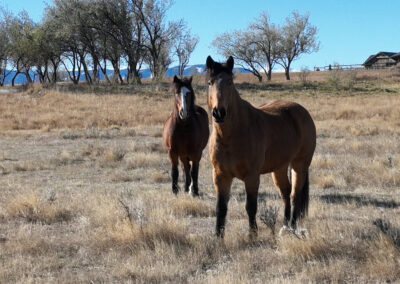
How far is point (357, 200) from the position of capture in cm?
734

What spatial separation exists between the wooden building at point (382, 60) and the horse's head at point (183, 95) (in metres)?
79.0

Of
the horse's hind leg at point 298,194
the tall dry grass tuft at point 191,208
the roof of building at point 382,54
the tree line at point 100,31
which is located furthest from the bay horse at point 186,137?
the roof of building at point 382,54

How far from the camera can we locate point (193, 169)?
8.54m

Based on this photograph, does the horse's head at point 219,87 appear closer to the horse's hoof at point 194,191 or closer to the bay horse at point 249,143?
the bay horse at point 249,143

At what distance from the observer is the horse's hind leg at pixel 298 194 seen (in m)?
5.84

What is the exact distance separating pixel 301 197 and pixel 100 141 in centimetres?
1194

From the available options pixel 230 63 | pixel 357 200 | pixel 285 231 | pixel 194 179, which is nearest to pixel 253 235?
pixel 285 231

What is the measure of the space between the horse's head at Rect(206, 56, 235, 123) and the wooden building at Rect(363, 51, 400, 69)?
8186 cm

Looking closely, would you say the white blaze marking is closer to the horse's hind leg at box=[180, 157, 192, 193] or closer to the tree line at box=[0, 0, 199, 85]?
the horse's hind leg at box=[180, 157, 192, 193]

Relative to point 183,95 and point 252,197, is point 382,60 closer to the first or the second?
point 183,95

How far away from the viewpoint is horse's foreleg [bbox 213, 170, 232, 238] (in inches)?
199

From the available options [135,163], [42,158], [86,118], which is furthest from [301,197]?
[86,118]

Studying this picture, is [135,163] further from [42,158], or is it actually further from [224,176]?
[224,176]

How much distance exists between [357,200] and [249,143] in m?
3.36
